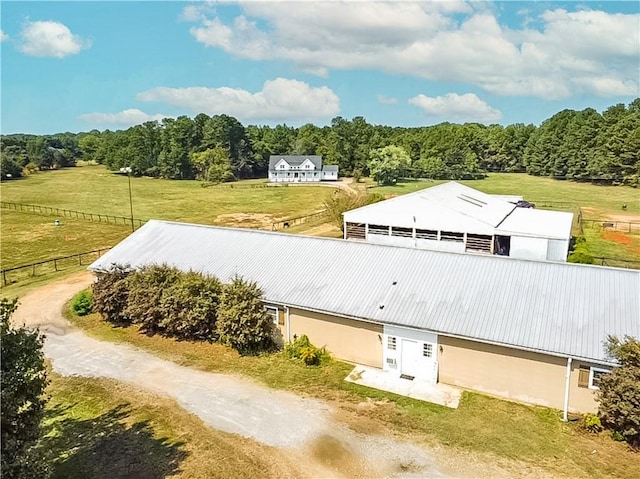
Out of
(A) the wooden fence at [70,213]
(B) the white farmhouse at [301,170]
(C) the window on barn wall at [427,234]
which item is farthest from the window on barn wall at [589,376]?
(B) the white farmhouse at [301,170]

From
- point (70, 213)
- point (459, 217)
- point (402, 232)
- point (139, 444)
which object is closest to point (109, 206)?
point (70, 213)

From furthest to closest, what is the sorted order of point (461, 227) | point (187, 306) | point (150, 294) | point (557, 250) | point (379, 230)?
point (379, 230)
point (461, 227)
point (557, 250)
point (150, 294)
point (187, 306)

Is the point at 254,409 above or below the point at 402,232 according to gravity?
Answer: below

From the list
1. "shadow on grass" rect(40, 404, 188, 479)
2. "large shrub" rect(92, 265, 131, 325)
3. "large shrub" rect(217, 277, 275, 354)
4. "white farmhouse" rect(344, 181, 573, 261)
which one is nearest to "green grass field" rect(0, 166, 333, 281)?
"large shrub" rect(92, 265, 131, 325)

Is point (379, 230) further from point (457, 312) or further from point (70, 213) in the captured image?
point (70, 213)

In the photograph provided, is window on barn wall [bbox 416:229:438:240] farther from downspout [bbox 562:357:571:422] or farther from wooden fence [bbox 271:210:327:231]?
wooden fence [bbox 271:210:327:231]

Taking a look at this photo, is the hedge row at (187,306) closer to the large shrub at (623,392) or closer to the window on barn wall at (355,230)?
the large shrub at (623,392)
